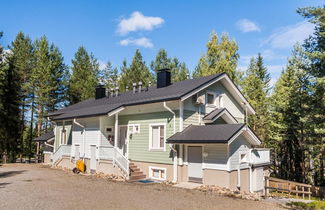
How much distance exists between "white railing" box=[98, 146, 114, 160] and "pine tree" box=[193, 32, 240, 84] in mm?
18074

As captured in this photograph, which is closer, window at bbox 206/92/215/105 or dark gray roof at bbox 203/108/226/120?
dark gray roof at bbox 203/108/226/120

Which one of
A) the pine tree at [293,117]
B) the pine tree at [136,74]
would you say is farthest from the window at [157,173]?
the pine tree at [136,74]

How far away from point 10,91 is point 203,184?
25.3 meters

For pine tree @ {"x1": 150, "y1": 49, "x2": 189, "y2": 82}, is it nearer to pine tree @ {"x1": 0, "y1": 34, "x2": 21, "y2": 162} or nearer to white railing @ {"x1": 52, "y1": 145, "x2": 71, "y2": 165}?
pine tree @ {"x1": 0, "y1": 34, "x2": 21, "y2": 162}

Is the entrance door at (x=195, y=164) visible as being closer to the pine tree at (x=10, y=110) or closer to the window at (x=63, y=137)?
the window at (x=63, y=137)

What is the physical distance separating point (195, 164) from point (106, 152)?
215 inches

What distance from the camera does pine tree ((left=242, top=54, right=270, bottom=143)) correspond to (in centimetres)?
2695

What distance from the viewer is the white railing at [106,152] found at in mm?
14164

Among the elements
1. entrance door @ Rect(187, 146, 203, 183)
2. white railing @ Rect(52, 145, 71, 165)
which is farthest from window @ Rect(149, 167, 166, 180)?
white railing @ Rect(52, 145, 71, 165)

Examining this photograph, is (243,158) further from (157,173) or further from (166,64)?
(166,64)

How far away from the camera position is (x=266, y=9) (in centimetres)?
1348

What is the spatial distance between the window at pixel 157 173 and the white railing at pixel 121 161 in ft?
4.63

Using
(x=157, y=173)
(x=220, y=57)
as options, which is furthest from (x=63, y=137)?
(x=220, y=57)

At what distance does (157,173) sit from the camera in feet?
44.6
